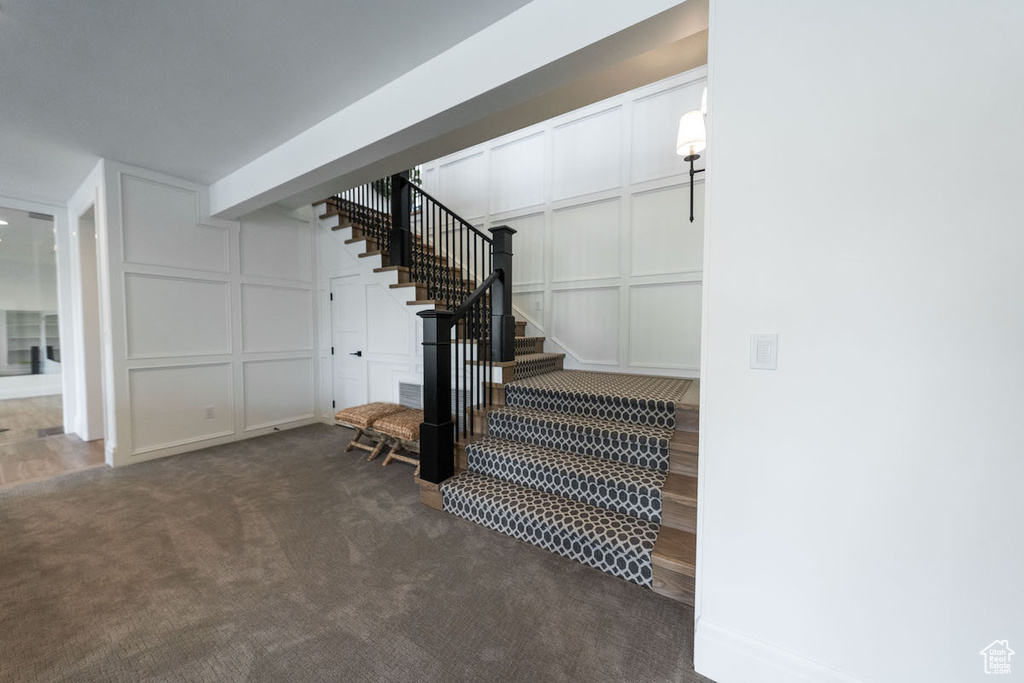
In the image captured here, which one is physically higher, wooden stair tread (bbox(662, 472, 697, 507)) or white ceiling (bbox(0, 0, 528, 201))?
white ceiling (bbox(0, 0, 528, 201))

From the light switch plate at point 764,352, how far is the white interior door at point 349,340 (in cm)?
409

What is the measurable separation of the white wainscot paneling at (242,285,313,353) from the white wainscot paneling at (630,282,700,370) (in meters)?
4.12

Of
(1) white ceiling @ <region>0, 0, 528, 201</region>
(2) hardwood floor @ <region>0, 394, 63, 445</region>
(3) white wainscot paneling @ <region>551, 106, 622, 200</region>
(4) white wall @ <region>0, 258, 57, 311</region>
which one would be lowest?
(2) hardwood floor @ <region>0, 394, 63, 445</region>

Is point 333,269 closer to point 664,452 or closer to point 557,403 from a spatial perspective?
point 557,403

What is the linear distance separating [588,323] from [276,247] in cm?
392

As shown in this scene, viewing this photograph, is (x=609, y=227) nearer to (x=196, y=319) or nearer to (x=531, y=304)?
(x=531, y=304)

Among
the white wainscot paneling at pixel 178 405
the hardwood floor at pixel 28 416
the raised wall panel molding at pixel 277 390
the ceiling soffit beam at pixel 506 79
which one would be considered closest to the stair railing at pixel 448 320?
the ceiling soffit beam at pixel 506 79

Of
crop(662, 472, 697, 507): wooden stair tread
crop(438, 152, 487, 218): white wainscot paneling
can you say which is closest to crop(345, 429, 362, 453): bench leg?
crop(662, 472, 697, 507): wooden stair tread

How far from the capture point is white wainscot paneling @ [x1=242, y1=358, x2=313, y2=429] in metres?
4.25

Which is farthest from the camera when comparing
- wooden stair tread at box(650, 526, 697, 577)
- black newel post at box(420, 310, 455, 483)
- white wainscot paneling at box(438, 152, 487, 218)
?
white wainscot paneling at box(438, 152, 487, 218)

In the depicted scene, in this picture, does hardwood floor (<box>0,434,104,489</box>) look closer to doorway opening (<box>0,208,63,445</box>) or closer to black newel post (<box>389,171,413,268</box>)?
doorway opening (<box>0,208,63,445</box>)

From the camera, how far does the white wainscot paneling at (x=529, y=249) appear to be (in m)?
4.25

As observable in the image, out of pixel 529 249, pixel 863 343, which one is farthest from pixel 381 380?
pixel 863 343

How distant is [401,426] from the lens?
3.19 m
